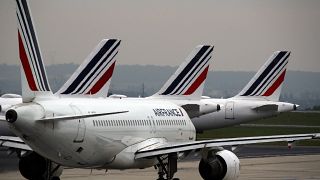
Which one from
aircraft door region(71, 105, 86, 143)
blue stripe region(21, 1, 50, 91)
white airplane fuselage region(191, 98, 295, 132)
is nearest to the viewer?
blue stripe region(21, 1, 50, 91)

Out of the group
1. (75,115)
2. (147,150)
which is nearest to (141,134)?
(147,150)

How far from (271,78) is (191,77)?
17790mm

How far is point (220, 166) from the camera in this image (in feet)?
131

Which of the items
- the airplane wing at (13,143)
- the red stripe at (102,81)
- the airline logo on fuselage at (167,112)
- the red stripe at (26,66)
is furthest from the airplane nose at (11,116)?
the airline logo on fuselage at (167,112)

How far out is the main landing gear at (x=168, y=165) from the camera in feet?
133

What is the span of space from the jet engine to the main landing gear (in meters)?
4.72

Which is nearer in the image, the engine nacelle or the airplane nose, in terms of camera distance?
the airplane nose

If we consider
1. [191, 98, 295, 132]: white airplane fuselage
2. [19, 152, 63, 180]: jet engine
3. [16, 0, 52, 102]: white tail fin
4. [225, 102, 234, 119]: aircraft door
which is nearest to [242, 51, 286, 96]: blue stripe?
[191, 98, 295, 132]: white airplane fuselage

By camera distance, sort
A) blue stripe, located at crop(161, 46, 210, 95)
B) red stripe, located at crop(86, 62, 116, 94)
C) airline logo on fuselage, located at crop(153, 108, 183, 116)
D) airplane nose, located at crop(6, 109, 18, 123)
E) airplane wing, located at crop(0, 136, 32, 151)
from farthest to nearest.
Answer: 1. blue stripe, located at crop(161, 46, 210, 95)
2. red stripe, located at crop(86, 62, 116, 94)
3. airline logo on fuselage, located at crop(153, 108, 183, 116)
4. airplane wing, located at crop(0, 136, 32, 151)
5. airplane nose, located at crop(6, 109, 18, 123)

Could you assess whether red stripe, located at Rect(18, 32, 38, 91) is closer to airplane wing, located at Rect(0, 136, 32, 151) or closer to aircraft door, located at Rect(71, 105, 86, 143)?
aircraft door, located at Rect(71, 105, 86, 143)

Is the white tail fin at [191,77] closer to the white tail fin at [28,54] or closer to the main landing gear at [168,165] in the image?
the main landing gear at [168,165]

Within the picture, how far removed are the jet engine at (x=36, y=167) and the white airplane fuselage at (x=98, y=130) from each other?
97.7 inches

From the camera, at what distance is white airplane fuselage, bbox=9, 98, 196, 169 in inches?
1378

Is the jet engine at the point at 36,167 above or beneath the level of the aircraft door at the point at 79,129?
beneath
